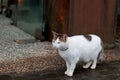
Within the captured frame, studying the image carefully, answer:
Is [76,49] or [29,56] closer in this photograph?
[76,49]

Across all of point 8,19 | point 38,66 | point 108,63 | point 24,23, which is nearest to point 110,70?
point 108,63

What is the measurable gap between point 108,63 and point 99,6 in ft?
4.35

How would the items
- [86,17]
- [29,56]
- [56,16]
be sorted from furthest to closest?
1. [56,16]
2. [86,17]
3. [29,56]

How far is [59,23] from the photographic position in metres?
7.88

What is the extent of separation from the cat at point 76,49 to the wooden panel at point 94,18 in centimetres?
104

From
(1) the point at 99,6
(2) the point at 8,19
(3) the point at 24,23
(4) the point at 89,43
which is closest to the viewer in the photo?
(4) the point at 89,43

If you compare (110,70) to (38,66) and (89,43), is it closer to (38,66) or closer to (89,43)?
(89,43)

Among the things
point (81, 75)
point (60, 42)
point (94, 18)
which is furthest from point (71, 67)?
point (94, 18)

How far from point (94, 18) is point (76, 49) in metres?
1.74

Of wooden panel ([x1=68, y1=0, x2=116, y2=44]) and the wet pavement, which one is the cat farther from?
wooden panel ([x1=68, y1=0, x2=116, y2=44])

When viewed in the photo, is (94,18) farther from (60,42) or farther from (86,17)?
(60,42)

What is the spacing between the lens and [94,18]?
772 centimetres

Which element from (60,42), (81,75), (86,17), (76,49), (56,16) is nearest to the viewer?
(60,42)

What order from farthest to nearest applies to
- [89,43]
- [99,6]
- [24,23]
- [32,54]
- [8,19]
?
[8,19]
[24,23]
[99,6]
[32,54]
[89,43]
